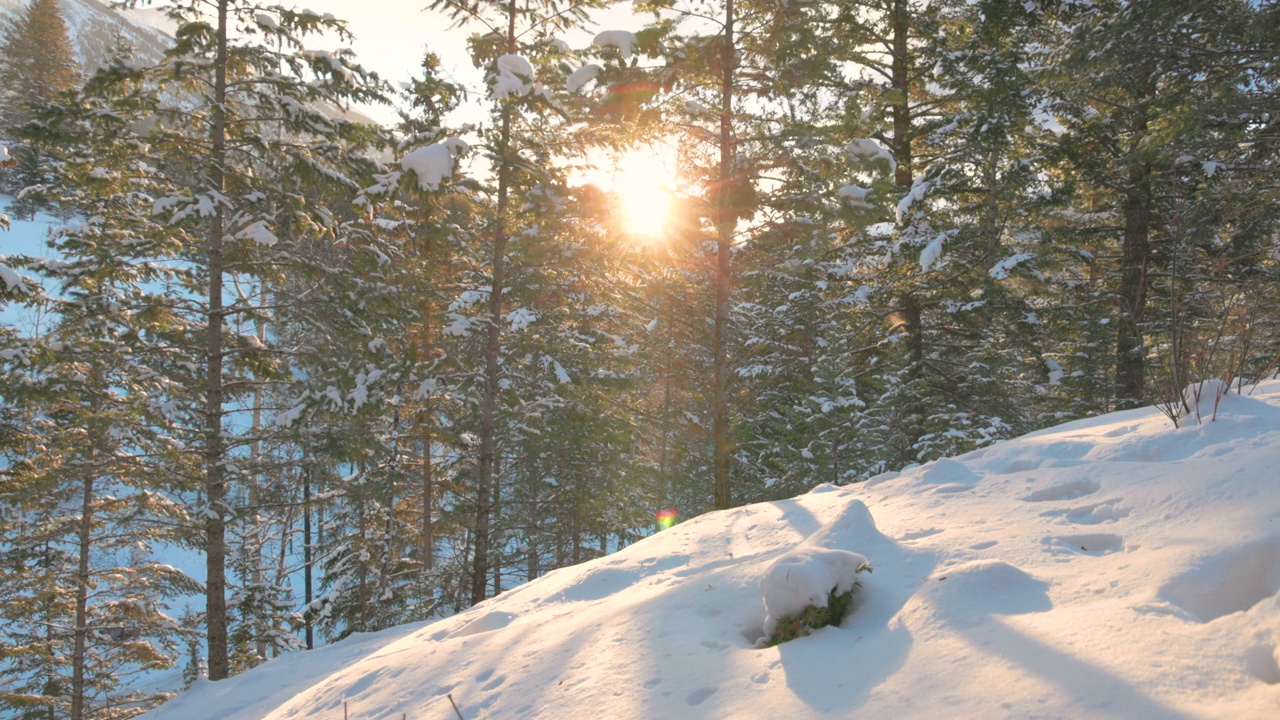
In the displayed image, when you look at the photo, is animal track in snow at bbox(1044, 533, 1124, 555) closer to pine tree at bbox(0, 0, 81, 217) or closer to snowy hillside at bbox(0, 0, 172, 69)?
pine tree at bbox(0, 0, 81, 217)

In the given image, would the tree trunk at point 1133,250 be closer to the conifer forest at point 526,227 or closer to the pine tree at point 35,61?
the conifer forest at point 526,227

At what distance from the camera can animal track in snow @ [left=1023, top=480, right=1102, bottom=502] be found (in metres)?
3.61

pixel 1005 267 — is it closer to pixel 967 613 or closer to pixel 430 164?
pixel 967 613

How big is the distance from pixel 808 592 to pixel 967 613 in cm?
69

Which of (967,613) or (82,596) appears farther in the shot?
(82,596)

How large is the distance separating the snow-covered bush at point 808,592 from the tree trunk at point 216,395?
867cm

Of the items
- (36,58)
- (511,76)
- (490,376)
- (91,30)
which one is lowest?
(490,376)


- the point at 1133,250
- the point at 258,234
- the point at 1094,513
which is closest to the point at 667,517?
the point at 1133,250

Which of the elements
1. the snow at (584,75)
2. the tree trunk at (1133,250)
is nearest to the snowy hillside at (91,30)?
the snow at (584,75)

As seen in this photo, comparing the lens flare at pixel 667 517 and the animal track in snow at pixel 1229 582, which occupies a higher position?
the animal track in snow at pixel 1229 582

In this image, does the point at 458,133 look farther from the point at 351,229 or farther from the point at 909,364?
the point at 909,364

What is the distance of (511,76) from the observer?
9.97 metres

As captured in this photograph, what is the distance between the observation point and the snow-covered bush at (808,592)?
2.95 m

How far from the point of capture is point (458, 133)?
10.5 m
